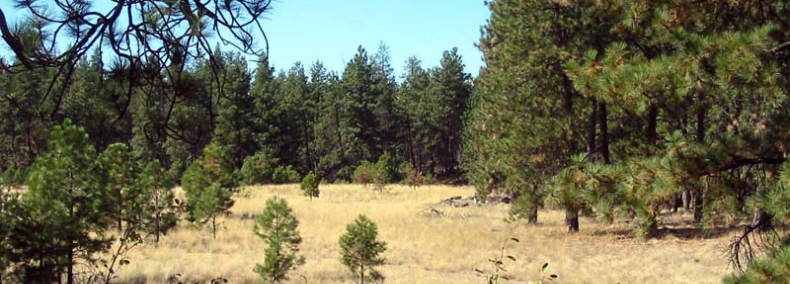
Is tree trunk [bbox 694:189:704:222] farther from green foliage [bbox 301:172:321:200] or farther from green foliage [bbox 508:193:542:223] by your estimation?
green foliage [bbox 301:172:321:200]

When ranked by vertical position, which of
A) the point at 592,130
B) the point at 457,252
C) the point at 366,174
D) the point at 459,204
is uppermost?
the point at 592,130

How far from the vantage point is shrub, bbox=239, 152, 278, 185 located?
39.7 m

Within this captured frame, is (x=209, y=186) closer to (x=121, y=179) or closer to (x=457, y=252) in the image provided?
(x=457, y=252)

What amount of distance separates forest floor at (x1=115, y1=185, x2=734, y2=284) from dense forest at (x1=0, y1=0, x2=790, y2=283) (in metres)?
0.85

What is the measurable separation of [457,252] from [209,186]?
805cm

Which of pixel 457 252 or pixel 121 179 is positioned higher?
pixel 121 179

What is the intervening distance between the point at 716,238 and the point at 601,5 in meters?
Result: 10.4

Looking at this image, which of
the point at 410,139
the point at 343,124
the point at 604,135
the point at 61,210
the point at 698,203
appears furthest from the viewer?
the point at 410,139

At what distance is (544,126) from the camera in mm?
15984

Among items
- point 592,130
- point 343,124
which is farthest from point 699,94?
point 343,124

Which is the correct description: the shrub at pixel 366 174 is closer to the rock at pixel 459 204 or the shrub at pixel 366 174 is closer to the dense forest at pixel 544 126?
Answer: the rock at pixel 459 204

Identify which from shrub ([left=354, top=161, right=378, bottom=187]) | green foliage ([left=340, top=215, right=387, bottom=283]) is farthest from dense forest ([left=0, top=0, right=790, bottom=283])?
shrub ([left=354, top=161, right=378, bottom=187])

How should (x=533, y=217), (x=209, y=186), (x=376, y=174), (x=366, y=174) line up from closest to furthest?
1. (x=209, y=186)
2. (x=533, y=217)
3. (x=376, y=174)
4. (x=366, y=174)

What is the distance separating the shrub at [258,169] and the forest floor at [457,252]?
1790 centimetres
